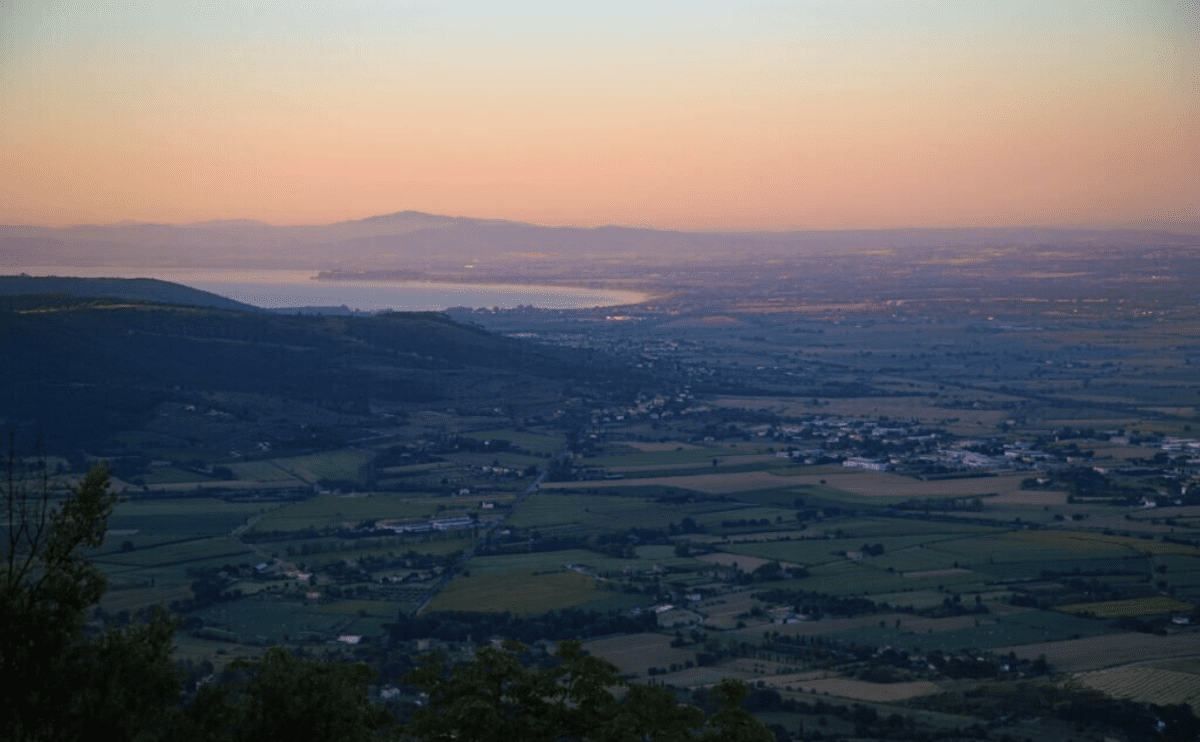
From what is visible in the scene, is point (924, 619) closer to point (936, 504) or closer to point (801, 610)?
point (801, 610)

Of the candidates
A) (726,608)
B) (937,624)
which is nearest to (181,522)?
(726,608)

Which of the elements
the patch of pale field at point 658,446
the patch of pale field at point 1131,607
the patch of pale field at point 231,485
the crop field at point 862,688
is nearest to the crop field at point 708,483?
the patch of pale field at point 658,446

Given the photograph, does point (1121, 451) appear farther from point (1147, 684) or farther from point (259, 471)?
point (259, 471)

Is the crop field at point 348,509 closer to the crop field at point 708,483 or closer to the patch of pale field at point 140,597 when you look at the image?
the crop field at point 708,483

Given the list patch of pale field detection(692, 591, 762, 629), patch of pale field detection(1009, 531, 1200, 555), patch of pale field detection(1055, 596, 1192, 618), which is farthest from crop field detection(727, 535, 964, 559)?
patch of pale field detection(1055, 596, 1192, 618)

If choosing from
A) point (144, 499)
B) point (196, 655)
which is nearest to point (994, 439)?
point (144, 499)
